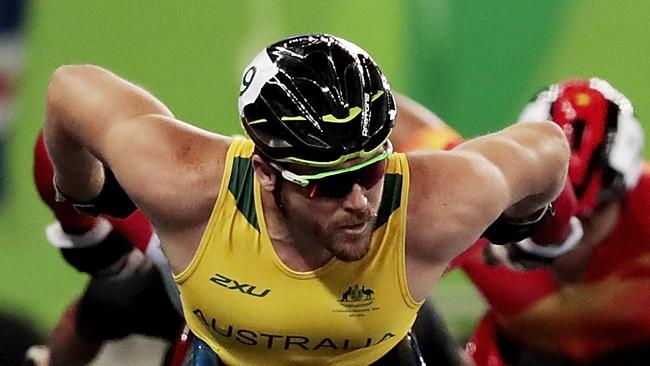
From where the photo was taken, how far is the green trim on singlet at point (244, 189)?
5.09 feet

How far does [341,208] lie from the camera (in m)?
1.47

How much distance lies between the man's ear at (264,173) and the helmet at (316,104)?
3 centimetres

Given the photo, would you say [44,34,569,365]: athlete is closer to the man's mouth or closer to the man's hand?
the man's mouth

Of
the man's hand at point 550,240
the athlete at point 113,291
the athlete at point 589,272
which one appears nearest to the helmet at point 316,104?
the athlete at point 113,291

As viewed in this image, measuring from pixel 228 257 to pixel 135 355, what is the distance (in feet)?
5.62

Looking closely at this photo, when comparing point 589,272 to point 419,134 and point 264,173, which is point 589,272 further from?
point 264,173

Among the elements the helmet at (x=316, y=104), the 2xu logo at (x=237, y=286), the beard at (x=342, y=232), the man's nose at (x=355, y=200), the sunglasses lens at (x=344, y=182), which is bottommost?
the 2xu logo at (x=237, y=286)

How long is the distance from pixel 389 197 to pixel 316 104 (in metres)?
0.17

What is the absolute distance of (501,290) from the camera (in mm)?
2484

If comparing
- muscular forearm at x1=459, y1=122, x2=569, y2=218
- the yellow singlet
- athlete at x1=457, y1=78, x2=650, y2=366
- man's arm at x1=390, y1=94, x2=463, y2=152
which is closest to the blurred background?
athlete at x1=457, y1=78, x2=650, y2=366

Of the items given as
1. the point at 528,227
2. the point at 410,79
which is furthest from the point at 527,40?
the point at 528,227

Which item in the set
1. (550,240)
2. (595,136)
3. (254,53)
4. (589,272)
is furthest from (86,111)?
(254,53)

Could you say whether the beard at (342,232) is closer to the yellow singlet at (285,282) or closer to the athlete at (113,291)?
the yellow singlet at (285,282)

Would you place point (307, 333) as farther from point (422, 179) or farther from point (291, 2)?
point (291, 2)
